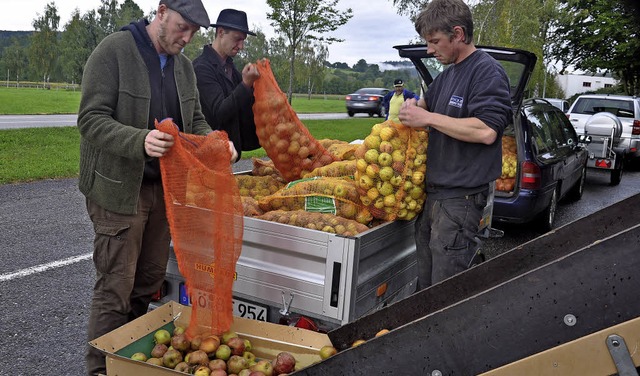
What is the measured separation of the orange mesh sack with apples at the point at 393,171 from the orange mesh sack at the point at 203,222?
917 millimetres

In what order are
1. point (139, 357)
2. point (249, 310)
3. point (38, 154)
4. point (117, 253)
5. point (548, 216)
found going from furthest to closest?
point (38, 154) → point (548, 216) → point (249, 310) → point (117, 253) → point (139, 357)

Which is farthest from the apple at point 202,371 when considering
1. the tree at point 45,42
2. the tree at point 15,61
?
the tree at point 15,61

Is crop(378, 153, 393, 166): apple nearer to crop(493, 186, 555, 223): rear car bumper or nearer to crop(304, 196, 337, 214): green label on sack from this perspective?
crop(304, 196, 337, 214): green label on sack

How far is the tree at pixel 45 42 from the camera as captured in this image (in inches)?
1917

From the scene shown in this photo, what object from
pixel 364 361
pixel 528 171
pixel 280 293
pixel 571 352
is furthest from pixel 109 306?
pixel 528 171

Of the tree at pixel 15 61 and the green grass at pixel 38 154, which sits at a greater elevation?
the tree at pixel 15 61

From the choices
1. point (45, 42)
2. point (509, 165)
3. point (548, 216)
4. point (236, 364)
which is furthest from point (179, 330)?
point (45, 42)

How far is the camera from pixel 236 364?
2.61 meters

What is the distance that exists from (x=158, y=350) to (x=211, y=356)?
10.3 inches

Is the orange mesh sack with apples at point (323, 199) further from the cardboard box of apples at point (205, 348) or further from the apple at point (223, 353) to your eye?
the apple at point (223, 353)

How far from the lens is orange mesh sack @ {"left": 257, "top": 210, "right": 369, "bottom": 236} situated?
3.20 m

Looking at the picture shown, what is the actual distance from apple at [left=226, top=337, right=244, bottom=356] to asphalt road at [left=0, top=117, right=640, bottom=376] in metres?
1.52

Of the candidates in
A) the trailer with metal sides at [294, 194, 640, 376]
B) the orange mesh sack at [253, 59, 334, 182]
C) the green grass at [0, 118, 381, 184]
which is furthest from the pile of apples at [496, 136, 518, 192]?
the green grass at [0, 118, 381, 184]

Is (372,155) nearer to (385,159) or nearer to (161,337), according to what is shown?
(385,159)
